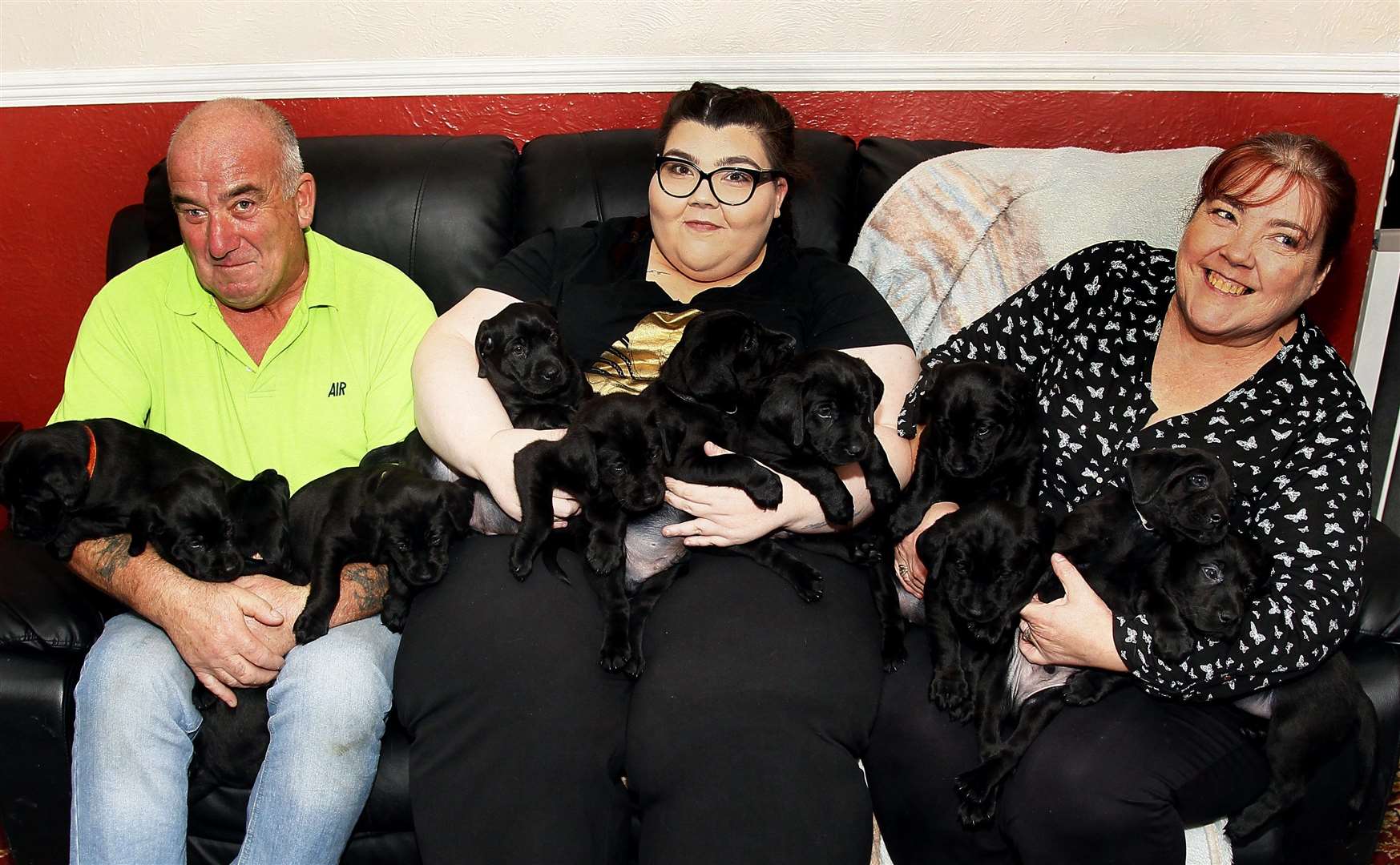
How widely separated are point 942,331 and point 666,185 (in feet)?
2.40

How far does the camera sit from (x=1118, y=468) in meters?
2.03

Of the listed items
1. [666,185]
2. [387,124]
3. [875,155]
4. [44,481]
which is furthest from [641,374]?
[387,124]

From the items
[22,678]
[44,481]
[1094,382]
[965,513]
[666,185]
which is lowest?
[22,678]

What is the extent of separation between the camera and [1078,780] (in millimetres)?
1718

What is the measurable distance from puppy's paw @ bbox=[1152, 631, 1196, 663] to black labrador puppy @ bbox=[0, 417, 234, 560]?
175 centimetres

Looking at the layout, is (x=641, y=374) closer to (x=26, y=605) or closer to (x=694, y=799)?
(x=694, y=799)

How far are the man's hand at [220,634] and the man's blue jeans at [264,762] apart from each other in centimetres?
4

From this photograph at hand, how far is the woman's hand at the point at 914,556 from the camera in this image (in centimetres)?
202

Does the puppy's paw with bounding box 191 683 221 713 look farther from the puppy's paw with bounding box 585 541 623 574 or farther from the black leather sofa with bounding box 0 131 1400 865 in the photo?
the puppy's paw with bounding box 585 541 623 574

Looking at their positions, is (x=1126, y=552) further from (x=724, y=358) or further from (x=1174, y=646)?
(x=724, y=358)

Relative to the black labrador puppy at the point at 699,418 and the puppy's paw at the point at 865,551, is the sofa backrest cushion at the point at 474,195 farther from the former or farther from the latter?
the puppy's paw at the point at 865,551

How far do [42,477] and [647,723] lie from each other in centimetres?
120

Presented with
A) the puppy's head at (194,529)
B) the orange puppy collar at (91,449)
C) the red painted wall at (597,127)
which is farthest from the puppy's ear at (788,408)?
the red painted wall at (597,127)

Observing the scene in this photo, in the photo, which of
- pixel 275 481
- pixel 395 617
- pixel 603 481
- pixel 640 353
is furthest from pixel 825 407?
pixel 275 481
